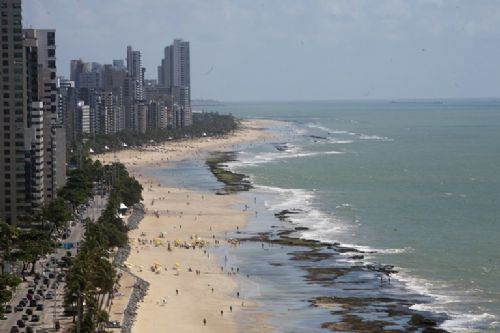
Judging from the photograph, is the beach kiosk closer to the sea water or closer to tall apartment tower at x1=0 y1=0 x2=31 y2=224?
tall apartment tower at x1=0 y1=0 x2=31 y2=224

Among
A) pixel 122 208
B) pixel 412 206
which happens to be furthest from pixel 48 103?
pixel 412 206

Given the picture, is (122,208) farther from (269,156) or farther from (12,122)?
(269,156)

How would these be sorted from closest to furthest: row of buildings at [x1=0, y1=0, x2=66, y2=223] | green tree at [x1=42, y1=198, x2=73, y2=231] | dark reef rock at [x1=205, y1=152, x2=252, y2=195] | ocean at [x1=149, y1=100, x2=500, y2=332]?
ocean at [x1=149, y1=100, x2=500, y2=332] → green tree at [x1=42, y1=198, x2=73, y2=231] → row of buildings at [x1=0, y1=0, x2=66, y2=223] → dark reef rock at [x1=205, y1=152, x2=252, y2=195]

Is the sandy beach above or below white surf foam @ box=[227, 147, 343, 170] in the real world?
above

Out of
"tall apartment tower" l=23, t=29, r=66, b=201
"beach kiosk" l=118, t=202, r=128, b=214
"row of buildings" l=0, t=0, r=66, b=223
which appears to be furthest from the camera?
"beach kiosk" l=118, t=202, r=128, b=214

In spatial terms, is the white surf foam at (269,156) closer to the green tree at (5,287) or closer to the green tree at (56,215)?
the green tree at (56,215)

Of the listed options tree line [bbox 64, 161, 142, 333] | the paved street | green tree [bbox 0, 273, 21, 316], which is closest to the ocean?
tree line [bbox 64, 161, 142, 333]

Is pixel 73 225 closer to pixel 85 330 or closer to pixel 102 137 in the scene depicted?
pixel 85 330
